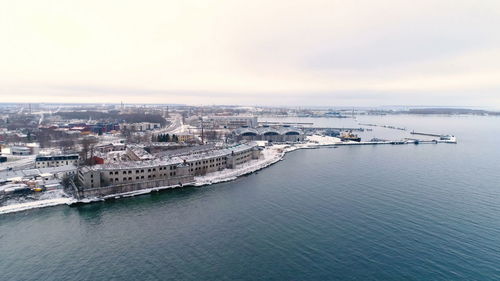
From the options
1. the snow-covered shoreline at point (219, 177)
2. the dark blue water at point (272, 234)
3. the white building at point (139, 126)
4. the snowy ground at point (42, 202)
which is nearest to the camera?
the dark blue water at point (272, 234)

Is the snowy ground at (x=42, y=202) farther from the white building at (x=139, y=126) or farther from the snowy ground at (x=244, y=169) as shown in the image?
the white building at (x=139, y=126)

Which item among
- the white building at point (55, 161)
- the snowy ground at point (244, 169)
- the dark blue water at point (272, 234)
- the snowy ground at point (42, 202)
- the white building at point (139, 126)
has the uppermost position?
the white building at point (139, 126)

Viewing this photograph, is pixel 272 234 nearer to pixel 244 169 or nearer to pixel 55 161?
pixel 244 169

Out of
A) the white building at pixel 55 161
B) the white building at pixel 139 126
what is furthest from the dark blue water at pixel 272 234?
the white building at pixel 139 126


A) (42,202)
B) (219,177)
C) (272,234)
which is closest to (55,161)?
(42,202)

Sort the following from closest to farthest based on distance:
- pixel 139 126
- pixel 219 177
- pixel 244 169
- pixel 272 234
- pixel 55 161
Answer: pixel 272 234 < pixel 219 177 < pixel 55 161 < pixel 244 169 < pixel 139 126

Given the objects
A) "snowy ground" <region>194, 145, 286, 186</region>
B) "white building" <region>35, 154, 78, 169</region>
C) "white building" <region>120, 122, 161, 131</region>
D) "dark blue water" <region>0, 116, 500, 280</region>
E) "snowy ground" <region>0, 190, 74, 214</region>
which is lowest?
"dark blue water" <region>0, 116, 500, 280</region>

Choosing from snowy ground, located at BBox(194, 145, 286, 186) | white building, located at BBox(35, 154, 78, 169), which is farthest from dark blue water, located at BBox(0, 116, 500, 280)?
white building, located at BBox(35, 154, 78, 169)

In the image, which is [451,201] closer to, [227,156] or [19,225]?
[227,156]

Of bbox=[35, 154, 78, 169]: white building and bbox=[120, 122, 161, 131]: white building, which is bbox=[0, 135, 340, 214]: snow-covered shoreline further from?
bbox=[120, 122, 161, 131]: white building
